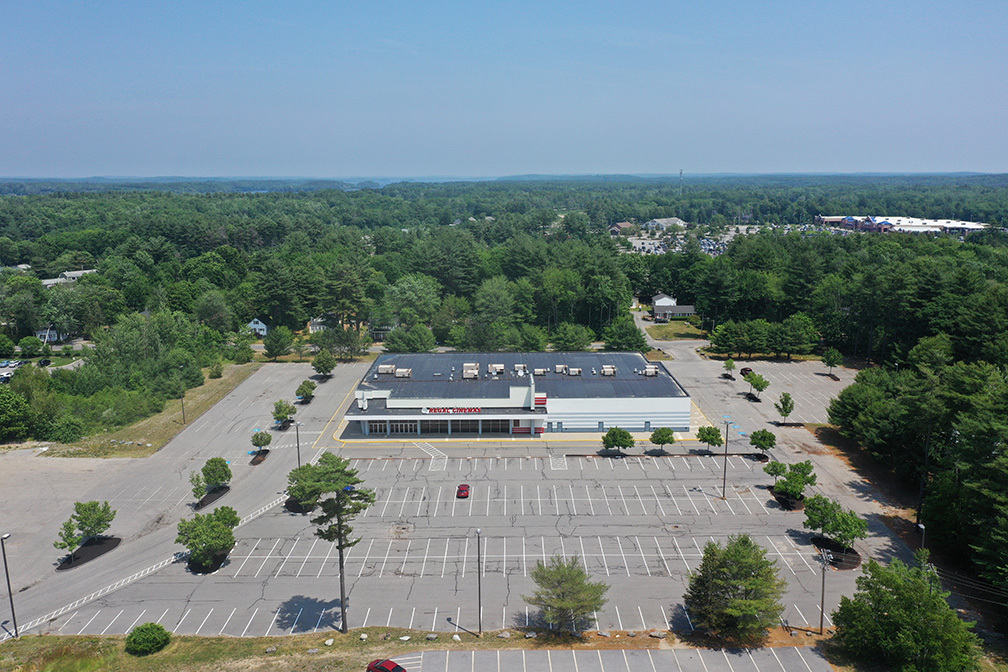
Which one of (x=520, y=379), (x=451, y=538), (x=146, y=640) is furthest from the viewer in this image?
(x=520, y=379)

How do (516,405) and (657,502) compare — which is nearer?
(657,502)

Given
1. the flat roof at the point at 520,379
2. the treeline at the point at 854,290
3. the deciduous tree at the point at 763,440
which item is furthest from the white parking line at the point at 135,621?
the treeline at the point at 854,290

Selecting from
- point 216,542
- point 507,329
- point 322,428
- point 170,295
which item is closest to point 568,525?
point 216,542

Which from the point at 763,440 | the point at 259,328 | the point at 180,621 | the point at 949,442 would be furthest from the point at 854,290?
the point at 259,328

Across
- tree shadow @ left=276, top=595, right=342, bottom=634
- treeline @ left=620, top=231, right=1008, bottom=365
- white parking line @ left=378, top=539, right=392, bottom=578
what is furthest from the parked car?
treeline @ left=620, top=231, right=1008, bottom=365

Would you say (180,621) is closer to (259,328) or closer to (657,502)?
(657,502)

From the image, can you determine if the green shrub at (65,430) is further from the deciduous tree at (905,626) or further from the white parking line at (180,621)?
the deciduous tree at (905,626)

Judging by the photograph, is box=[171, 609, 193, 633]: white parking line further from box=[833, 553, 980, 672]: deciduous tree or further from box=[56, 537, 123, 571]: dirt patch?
box=[833, 553, 980, 672]: deciduous tree

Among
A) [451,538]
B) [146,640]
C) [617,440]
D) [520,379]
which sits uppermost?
[520,379]
